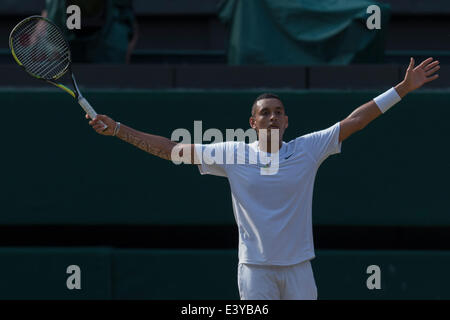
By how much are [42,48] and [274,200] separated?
192cm

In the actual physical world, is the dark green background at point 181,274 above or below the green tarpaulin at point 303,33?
below

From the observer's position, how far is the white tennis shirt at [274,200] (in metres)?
3.92

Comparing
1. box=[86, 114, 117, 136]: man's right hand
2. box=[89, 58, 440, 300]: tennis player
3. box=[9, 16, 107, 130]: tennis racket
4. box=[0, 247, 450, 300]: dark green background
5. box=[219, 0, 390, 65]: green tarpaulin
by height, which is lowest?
box=[0, 247, 450, 300]: dark green background

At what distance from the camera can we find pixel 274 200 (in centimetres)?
394

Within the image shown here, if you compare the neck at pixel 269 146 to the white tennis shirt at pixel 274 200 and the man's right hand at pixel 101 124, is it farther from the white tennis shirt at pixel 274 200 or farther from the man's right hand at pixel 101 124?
the man's right hand at pixel 101 124

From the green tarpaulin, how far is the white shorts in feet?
10.7

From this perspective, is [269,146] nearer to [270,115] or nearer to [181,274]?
[270,115]

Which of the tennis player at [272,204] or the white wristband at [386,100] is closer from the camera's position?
the tennis player at [272,204]

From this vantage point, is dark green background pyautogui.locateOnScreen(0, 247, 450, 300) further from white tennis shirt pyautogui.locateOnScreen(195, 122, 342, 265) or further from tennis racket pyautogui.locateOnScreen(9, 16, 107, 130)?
white tennis shirt pyautogui.locateOnScreen(195, 122, 342, 265)

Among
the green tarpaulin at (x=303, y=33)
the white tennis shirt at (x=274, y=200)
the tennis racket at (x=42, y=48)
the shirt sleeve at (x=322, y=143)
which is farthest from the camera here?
the green tarpaulin at (x=303, y=33)

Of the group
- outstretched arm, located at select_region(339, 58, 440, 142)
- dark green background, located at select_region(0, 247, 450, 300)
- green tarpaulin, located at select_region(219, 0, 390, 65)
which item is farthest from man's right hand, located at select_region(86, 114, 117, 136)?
green tarpaulin, located at select_region(219, 0, 390, 65)

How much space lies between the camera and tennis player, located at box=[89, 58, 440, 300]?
3922 mm

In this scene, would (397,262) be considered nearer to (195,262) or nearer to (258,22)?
(195,262)

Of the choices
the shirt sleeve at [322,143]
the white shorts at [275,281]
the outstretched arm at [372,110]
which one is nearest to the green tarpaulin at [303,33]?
the outstretched arm at [372,110]
